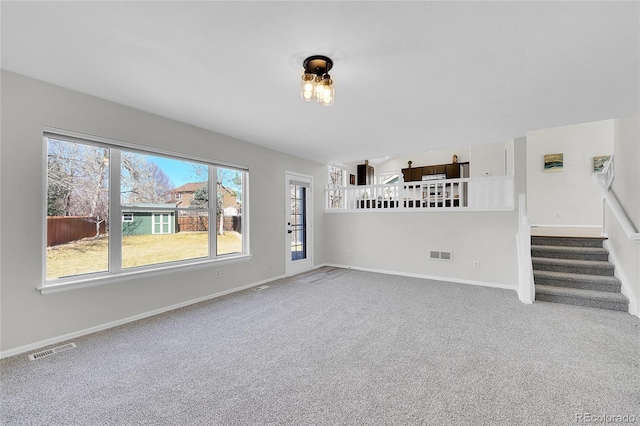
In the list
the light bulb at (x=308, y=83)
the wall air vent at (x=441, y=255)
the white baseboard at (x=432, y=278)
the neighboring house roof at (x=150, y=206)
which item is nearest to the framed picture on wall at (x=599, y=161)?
the white baseboard at (x=432, y=278)

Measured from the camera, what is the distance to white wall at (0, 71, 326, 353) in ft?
7.56

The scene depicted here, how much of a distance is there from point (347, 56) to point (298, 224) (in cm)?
396

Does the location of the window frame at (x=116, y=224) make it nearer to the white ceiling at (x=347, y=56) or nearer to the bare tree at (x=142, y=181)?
the bare tree at (x=142, y=181)

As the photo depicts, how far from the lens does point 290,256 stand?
17.5ft

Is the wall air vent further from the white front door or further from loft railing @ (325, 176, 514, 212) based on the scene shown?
the white front door

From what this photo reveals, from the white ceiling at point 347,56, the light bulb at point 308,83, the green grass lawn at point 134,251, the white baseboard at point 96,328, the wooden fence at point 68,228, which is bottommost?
the white baseboard at point 96,328

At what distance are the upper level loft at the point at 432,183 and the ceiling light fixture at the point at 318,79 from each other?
3490 millimetres

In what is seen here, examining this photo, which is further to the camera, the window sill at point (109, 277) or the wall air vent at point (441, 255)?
the wall air vent at point (441, 255)

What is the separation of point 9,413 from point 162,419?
98 centimetres

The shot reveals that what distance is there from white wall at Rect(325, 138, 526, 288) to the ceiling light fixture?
3588 millimetres

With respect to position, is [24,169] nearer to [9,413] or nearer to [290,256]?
[9,413]

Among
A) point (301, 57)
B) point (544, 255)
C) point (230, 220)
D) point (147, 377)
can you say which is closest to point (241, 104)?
point (301, 57)

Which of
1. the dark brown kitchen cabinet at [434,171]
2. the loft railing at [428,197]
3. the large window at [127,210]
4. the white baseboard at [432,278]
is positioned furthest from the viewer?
the dark brown kitchen cabinet at [434,171]

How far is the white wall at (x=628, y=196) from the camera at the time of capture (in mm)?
3180
